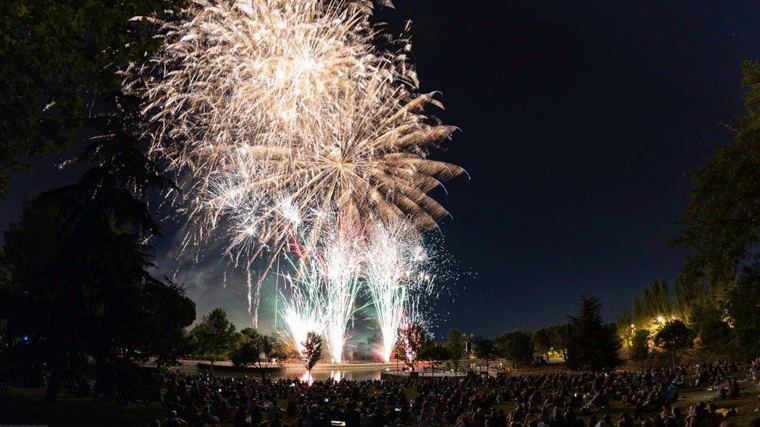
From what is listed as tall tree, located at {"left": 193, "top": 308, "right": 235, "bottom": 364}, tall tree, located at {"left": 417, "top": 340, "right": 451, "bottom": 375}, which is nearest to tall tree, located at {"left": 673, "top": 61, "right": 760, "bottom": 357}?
tall tree, located at {"left": 417, "top": 340, "right": 451, "bottom": 375}

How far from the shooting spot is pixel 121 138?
21.9m

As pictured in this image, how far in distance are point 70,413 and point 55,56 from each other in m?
13.6

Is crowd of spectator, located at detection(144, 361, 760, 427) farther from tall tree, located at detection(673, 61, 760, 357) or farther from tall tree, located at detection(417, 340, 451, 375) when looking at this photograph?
tall tree, located at detection(417, 340, 451, 375)

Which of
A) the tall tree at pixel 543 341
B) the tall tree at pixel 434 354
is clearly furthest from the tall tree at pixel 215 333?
the tall tree at pixel 543 341

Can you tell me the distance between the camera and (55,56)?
11398 mm

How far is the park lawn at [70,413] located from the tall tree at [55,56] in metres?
8.06

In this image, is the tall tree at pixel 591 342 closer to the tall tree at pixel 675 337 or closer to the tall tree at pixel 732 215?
the tall tree at pixel 675 337

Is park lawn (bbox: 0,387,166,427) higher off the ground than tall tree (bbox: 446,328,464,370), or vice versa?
tall tree (bbox: 446,328,464,370)

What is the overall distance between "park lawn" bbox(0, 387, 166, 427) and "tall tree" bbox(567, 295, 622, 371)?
39909 mm

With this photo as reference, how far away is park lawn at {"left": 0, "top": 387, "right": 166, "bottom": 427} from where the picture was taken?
17.4 m

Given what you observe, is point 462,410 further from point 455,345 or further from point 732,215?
point 455,345

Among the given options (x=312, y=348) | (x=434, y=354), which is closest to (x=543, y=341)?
(x=434, y=354)

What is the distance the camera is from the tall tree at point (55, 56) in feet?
30.7

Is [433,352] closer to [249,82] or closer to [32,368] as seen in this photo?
[249,82]
